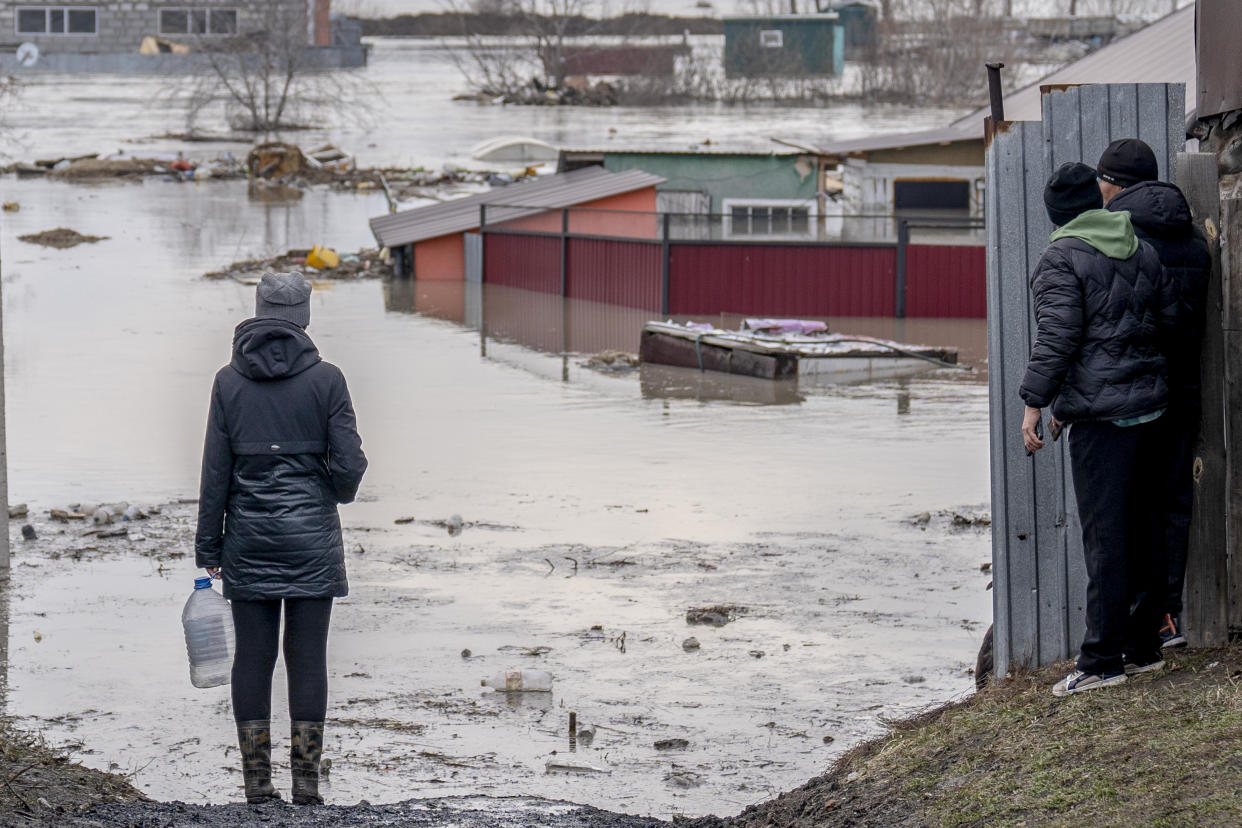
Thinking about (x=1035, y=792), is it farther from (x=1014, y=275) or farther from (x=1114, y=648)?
(x=1014, y=275)

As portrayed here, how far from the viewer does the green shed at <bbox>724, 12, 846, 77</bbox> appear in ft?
286

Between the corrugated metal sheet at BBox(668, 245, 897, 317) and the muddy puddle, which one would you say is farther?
the corrugated metal sheet at BBox(668, 245, 897, 317)

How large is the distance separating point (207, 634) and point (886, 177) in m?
22.2

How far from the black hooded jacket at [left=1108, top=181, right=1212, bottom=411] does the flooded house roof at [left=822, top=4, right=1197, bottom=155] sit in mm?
13274

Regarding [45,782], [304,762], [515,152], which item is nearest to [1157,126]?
[304,762]

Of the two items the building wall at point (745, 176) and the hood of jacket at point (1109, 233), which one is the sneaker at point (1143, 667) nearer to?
the hood of jacket at point (1109, 233)

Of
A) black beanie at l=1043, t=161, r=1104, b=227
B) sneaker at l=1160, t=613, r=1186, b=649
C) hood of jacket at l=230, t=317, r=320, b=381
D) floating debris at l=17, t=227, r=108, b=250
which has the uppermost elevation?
floating debris at l=17, t=227, r=108, b=250

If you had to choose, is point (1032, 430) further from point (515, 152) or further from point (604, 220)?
point (515, 152)

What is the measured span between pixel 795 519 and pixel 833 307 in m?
12.1

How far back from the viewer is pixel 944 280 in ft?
72.1

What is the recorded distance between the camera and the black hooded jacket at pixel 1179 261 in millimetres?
4918

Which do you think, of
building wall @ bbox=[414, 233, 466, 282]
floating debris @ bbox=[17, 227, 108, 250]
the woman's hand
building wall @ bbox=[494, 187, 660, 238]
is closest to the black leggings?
the woman's hand

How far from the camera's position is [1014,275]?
5418 mm

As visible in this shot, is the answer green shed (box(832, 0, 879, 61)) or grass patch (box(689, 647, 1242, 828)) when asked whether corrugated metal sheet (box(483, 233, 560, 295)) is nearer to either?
grass patch (box(689, 647, 1242, 828))
